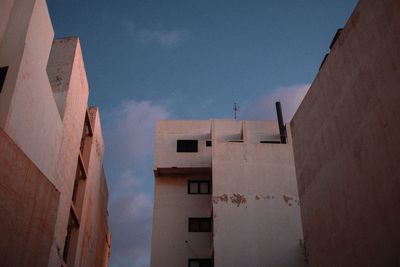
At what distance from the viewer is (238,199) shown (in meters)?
23.6

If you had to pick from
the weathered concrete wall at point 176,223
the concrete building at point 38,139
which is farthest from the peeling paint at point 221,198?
the concrete building at point 38,139

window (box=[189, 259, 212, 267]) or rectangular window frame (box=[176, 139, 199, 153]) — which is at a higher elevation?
rectangular window frame (box=[176, 139, 199, 153])

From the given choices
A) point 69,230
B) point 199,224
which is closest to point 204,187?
point 199,224

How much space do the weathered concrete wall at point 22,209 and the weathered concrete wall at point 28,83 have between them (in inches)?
48.1

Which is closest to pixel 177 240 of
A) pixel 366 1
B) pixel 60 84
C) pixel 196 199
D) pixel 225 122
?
pixel 196 199

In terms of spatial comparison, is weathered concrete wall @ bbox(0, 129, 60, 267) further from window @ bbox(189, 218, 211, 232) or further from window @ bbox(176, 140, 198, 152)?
window @ bbox(176, 140, 198, 152)

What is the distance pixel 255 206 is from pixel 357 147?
1416 cm

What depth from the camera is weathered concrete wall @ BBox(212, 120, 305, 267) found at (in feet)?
72.0

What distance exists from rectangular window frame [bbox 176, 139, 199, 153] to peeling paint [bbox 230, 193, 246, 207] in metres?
5.76

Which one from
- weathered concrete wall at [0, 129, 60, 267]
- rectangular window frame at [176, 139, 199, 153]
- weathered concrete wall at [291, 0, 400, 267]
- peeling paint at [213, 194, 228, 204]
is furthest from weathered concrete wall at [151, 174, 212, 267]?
weathered concrete wall at [291, 0, 400, 267]

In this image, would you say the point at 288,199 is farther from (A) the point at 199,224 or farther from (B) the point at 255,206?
(A) the point at 199,224

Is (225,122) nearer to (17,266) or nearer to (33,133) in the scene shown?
(33,133)

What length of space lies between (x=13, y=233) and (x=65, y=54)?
33.1 ft

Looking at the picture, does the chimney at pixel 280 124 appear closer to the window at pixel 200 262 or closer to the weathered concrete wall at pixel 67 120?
the window at pixel 200 262
